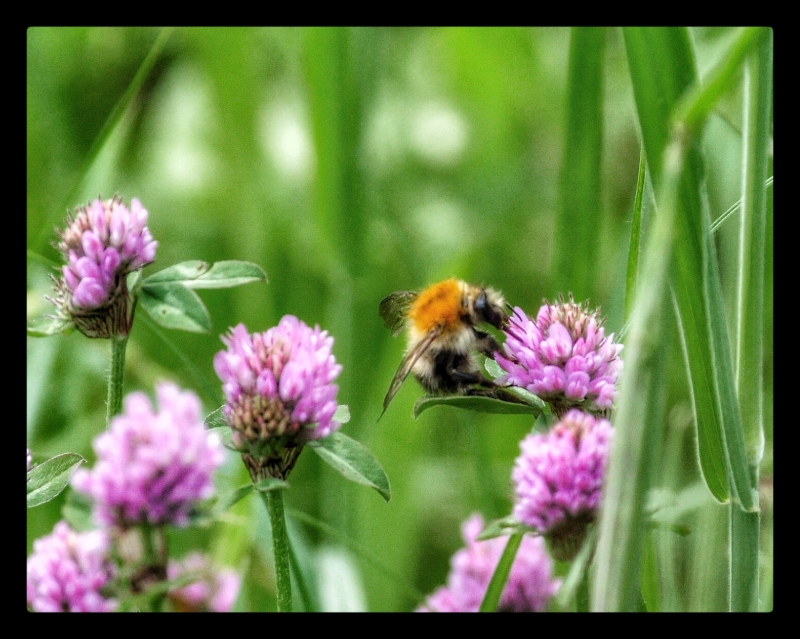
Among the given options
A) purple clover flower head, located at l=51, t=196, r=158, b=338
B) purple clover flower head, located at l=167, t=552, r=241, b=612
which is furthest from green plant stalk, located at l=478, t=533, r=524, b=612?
purple clover flower head, located at l=51, t=196, r=158, b=338

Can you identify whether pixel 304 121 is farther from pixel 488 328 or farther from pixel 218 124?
pixel 488 328

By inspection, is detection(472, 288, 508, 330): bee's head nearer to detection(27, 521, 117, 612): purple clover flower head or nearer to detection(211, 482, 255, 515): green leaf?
detection(211, 482, 255, 515): green leaf

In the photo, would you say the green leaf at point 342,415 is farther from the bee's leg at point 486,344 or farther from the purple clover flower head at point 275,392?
the bee's leg at point 486,344

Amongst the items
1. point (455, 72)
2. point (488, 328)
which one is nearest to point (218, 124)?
point (455, 72)

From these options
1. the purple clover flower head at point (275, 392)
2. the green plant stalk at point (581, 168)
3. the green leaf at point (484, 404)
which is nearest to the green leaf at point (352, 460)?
the purple clover flower head at point (275, 392)

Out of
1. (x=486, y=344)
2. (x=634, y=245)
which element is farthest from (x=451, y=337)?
(x=634, y=245)

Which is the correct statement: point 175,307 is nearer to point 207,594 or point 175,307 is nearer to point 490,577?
point 207,594
